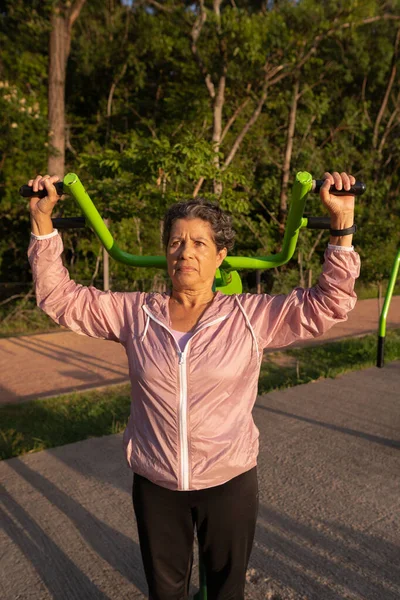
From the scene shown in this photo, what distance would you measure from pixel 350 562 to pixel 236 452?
1.14m

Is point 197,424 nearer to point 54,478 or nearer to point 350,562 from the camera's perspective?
point 350,562

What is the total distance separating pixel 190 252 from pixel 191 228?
0.24ft

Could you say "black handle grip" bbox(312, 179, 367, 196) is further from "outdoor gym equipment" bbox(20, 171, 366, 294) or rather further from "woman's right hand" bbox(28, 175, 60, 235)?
"woman's right hand" bbox(28, 175, 60, 235)

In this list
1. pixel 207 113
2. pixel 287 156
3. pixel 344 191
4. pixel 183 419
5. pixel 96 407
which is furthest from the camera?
pixel 207 113

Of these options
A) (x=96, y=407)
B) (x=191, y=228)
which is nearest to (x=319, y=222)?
(x=191, y=228)

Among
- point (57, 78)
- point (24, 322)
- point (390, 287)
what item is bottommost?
point (24, 322)

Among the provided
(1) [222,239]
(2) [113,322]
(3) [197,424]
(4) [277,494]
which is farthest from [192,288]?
(4) [277,494]

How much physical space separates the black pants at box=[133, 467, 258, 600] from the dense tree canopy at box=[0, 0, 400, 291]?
19.4 ft

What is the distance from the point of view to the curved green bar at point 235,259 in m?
1.50

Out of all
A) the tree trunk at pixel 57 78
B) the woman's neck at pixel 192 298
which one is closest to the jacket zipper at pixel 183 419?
the woman's neck at pixel 192 298

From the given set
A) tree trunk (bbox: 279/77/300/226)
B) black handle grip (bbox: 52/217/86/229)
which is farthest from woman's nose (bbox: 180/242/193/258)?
tree trunk (bbox: 279/77/300/226)

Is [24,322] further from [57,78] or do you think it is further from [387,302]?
[387,302]

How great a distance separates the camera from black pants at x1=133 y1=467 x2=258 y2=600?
1.62m

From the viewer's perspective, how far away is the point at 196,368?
61.7 inches
